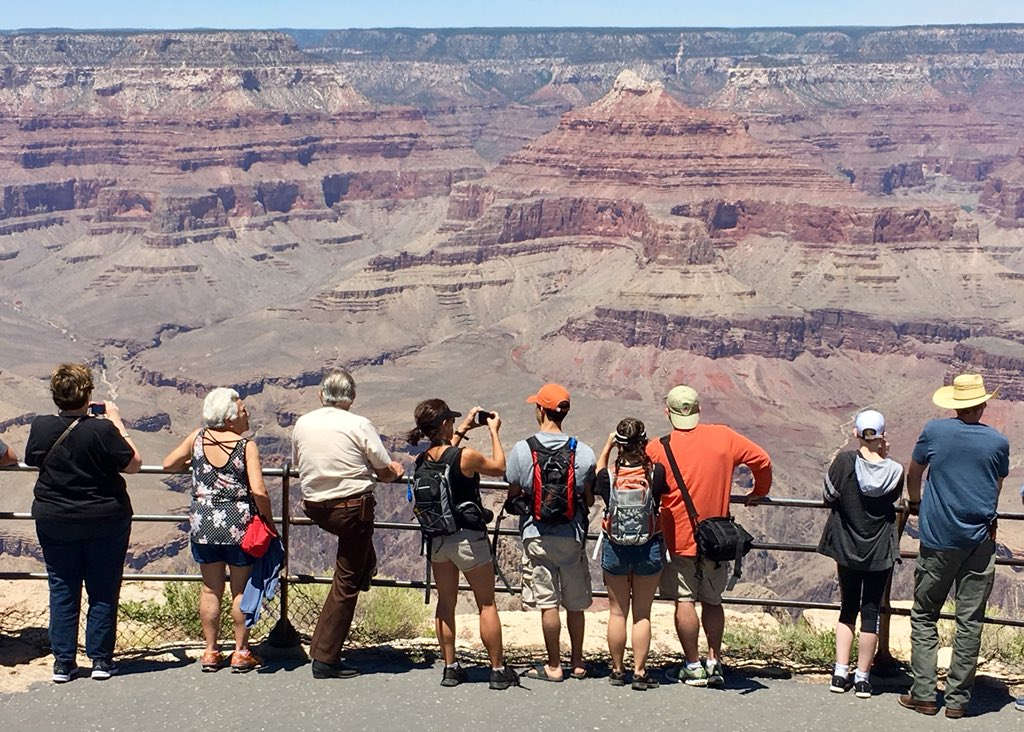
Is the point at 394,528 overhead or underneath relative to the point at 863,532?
underneath

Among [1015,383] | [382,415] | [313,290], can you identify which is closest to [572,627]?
[382,415]

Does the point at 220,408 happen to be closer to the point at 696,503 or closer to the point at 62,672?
the point at 62,672

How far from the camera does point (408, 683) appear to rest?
1270 centimetres

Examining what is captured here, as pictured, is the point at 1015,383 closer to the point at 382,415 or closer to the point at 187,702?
the point at 382,415

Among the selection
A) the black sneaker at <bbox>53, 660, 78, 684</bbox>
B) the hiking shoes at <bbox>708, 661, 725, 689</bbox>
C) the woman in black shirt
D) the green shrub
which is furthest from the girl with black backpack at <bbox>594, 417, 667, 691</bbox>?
the black sneaker at <bbox>53, 660, 78, 684</bbox>

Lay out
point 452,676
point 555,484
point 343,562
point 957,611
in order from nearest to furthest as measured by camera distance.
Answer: point 555,484 → point 957,611 → point 452,676 → point 343,562

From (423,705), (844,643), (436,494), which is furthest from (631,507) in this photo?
(423,705)

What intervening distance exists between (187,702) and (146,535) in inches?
2169

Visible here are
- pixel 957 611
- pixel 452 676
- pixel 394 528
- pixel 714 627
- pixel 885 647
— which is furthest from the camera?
pixel 394 528

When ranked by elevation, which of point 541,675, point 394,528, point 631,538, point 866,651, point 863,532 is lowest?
point 541,675

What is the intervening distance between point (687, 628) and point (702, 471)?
147cm

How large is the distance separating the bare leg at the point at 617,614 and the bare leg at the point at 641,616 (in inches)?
2.5

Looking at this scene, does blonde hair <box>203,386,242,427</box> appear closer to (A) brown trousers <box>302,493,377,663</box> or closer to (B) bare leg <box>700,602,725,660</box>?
(A) brown trousers <box>302,493,377,663</box>

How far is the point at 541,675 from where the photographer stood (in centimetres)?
1295
